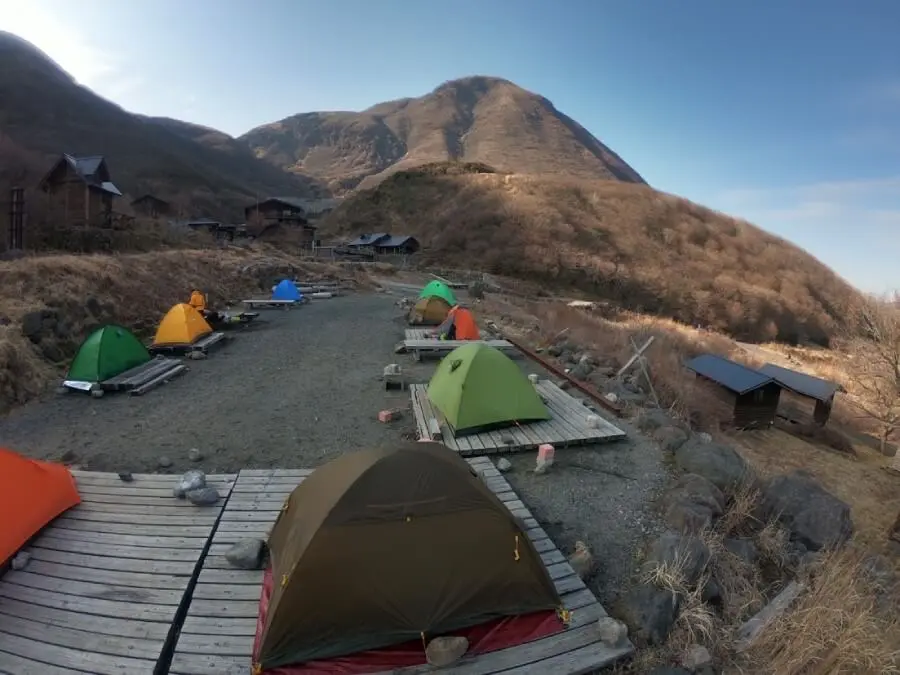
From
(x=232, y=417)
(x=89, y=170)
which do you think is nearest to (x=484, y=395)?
(x=232, y=417)

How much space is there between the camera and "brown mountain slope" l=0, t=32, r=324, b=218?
8606 centimetres

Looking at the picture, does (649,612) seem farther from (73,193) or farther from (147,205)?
(147,205)

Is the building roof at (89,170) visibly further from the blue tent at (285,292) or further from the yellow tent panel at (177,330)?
the yellow tent panel at (177,330)

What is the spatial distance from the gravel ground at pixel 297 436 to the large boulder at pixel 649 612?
0.84 ft

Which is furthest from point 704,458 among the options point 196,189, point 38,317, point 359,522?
point 196,189

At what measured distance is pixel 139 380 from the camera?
1089 cm

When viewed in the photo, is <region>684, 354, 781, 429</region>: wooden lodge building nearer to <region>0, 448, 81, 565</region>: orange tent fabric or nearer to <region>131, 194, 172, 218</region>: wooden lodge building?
<region>0, 448, 81, 565</region>: orange tent fabric

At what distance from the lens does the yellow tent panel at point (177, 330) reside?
13977 mm

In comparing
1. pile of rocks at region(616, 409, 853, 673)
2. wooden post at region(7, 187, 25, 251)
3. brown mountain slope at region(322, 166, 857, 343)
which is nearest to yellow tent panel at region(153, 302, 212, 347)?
wooden post at region(7, 187, 25, 251)

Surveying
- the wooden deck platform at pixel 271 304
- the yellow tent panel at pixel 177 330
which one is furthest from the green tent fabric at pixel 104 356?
the wooden deck platform at pixel 271 304

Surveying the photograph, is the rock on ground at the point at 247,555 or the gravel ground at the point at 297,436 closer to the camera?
the rock on ground at the point at 247,555

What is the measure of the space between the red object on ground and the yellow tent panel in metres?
11.4

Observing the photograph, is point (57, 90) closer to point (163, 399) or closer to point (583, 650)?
point (163, 399)

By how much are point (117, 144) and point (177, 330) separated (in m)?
113
